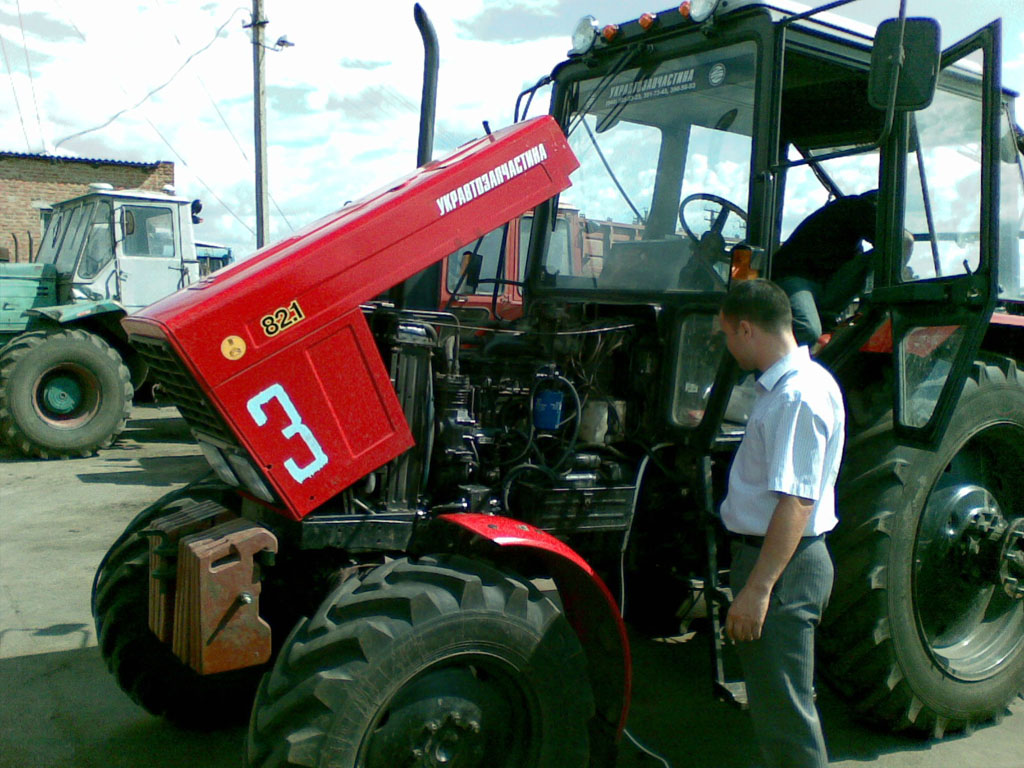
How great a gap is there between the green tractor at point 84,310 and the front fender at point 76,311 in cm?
1

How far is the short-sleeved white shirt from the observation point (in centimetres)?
235

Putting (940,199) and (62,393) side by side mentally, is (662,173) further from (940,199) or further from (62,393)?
(62,393)

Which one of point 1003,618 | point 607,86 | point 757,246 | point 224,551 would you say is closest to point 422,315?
point 224,551

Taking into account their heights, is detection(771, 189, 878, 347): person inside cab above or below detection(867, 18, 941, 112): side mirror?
below

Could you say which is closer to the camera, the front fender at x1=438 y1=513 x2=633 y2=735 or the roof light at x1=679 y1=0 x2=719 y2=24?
the front fender at x1=438 y1=513 x2=633 y2=735

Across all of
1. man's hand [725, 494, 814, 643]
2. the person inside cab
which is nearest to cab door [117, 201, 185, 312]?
the person inside cab

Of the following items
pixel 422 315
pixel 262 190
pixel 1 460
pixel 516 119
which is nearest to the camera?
pixel 422 315

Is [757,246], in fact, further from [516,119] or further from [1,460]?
[1,460]

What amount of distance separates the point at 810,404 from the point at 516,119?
2044mm

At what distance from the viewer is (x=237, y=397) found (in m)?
2.43

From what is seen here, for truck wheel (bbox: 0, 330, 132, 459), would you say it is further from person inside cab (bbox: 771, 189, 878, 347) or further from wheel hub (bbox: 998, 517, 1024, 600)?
wheel hub (bbox: 998, 517, 1024, 600)

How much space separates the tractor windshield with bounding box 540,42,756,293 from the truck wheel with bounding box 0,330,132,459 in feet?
22.5

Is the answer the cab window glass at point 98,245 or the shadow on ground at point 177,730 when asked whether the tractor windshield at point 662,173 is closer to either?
the shadow on ground at point 177,730

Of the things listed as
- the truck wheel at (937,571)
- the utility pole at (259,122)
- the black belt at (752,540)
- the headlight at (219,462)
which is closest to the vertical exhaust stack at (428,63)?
the headlight at (219,462)
